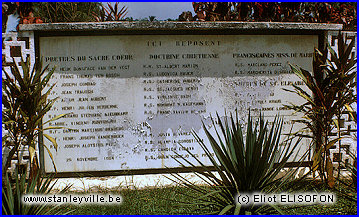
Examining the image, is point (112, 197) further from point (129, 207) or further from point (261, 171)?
point (261, 171)

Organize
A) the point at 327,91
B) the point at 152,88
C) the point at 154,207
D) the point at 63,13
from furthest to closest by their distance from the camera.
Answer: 1. the point at 63,13
2. the point at 152,88
3. the point at 327,91
4. the point at 154,207

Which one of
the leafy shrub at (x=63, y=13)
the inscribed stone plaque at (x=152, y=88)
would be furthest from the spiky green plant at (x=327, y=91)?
the leafy shrub at (x=63, y=13)

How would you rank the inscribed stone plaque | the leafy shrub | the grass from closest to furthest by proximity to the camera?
the grass
the inscribed stone plaque
the leafy shrub

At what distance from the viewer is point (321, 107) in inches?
152

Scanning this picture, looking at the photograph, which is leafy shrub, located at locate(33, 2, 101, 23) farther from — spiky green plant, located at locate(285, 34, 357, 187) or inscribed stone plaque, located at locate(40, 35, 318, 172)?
spiky green plant, located at locate(285, 34, 357, 187)

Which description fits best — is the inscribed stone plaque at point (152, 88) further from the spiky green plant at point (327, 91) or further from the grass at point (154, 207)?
the grass at point (154, 207)

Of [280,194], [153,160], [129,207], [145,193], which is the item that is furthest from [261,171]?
[153,160]

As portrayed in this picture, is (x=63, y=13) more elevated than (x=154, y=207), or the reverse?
(x=63, y=13)

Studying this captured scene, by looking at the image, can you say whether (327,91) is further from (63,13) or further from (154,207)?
(63,13)

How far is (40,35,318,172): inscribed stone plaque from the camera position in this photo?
14.5ft

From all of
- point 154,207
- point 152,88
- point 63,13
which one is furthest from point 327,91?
point 63,13

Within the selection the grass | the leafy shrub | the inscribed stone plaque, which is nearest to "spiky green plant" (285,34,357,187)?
the grass

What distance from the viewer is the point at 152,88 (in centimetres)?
452

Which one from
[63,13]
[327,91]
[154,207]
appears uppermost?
[63,13]
